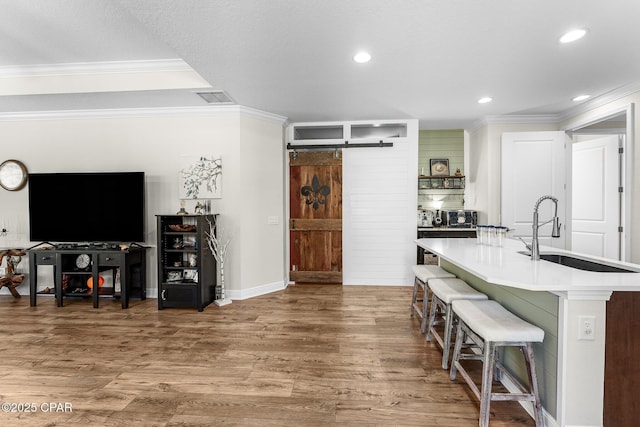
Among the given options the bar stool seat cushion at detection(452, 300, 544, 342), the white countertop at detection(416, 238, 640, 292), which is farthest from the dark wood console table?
the bar stool seat cushion at detection(452, 300, 544, 342)

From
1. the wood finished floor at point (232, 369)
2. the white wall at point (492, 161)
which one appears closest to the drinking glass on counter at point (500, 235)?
the wood finished floor at point (232, 369)

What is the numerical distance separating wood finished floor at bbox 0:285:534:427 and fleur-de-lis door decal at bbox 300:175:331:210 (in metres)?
1.85

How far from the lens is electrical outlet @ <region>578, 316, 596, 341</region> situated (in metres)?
1.70

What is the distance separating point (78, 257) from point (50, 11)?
298cm

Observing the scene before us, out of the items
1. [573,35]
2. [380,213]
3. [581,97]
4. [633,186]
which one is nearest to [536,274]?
[573,35]

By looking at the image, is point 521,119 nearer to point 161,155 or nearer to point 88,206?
point 161,155

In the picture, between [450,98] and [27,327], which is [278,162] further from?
[27,327]

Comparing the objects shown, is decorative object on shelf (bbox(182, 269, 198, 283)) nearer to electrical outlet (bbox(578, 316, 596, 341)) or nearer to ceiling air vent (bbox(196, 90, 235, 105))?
ceiling air vent (bbox(196, 90, 235, 105))

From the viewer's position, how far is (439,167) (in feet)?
20.0

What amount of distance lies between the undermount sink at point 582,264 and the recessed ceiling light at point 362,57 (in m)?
2.13

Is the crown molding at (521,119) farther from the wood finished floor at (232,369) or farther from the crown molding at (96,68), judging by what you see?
the crown molding at (96,68)

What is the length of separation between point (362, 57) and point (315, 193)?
8.65ft

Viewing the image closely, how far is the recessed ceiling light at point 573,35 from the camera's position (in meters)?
2.51

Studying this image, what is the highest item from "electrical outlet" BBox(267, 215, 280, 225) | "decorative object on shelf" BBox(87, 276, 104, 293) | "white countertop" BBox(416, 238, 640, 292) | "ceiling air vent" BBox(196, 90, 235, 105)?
"ceiling air vent" BBox(196, 90, 235, 105)
